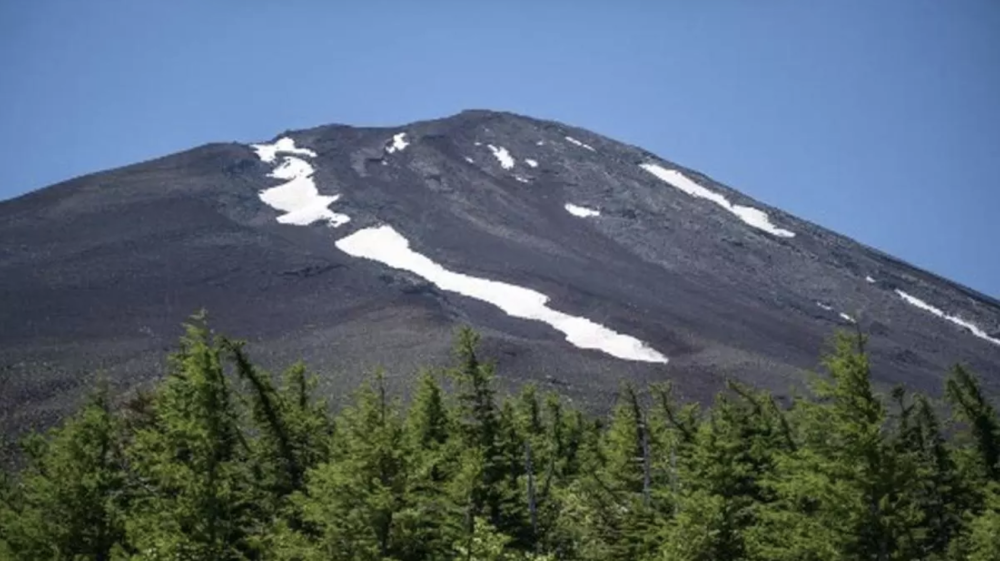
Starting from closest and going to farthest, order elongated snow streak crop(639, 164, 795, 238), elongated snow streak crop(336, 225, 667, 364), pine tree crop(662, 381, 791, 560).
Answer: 1. pine tree crop(662, 381, 791, 560)
2. elongated snow streak crop(336, 225, 667, 364)
3. elongated snow streak crop(639, 164, 795, 238)

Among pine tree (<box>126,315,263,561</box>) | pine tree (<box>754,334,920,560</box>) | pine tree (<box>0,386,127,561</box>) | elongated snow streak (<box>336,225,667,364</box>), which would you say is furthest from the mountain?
pine tree (<box>754,334,920,560</box>)

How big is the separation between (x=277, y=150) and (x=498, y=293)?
2279 inches

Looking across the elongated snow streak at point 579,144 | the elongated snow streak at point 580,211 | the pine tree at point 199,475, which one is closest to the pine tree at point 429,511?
the pine tree at point 199,475

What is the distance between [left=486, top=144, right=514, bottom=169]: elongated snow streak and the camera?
409 feet

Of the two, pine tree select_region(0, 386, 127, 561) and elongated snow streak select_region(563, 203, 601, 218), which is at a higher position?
elongated snow streak select_region(563, 203, 601, 218)

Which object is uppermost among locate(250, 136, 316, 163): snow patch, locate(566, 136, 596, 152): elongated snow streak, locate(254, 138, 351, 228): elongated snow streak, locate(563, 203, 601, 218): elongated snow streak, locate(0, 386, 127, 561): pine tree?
locate(566, 136, 596, 152): elongated snow streak

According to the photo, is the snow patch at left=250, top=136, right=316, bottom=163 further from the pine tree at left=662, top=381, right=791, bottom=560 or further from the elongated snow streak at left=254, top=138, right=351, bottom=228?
the pine tree at left=662, top=381, right=791, bottom=560

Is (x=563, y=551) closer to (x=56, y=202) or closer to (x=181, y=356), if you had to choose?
(x=181, y=356)

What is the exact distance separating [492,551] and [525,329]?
2309 inches

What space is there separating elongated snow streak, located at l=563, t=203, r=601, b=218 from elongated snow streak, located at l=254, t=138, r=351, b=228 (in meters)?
29.2

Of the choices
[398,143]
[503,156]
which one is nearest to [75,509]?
[503,156]

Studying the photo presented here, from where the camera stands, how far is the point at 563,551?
67.4 feet

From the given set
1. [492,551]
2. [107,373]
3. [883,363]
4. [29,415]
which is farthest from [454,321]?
[492,551]

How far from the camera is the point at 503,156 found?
12862 centimetres
